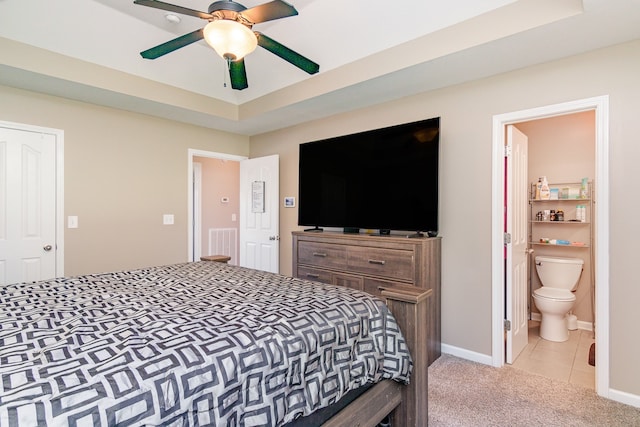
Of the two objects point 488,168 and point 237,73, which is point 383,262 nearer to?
point 488,168

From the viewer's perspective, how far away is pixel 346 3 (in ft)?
8.16

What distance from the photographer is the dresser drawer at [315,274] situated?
3.33m

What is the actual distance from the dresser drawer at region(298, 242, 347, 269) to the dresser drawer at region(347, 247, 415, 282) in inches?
3.9

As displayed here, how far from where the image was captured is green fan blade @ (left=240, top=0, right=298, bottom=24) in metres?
1.67

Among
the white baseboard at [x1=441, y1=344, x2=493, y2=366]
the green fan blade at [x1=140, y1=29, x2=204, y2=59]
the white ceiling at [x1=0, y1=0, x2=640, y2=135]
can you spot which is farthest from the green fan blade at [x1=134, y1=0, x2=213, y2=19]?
the white baseboard at [x1=441, y1=344, x2=493, y2=366]

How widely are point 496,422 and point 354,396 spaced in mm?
1171

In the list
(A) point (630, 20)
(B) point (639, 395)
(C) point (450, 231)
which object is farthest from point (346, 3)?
(B) point (639, 395)

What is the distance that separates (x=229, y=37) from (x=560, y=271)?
3.88 meters

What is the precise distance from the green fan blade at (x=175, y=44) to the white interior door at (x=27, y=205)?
75.6 inches

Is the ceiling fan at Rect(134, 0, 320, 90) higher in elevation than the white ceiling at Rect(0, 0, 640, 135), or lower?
lower

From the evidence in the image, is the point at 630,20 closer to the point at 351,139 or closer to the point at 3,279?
the point at 351,139

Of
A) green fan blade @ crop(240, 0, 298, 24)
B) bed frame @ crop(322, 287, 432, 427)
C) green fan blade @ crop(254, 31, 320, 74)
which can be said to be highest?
green fan blade @ crop(240, 0, 298, 24)

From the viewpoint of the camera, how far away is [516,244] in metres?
2.96

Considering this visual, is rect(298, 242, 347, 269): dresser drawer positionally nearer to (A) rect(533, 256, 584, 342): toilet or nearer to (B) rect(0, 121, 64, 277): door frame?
(A) rect(533, 256, 584, 342): toilet
